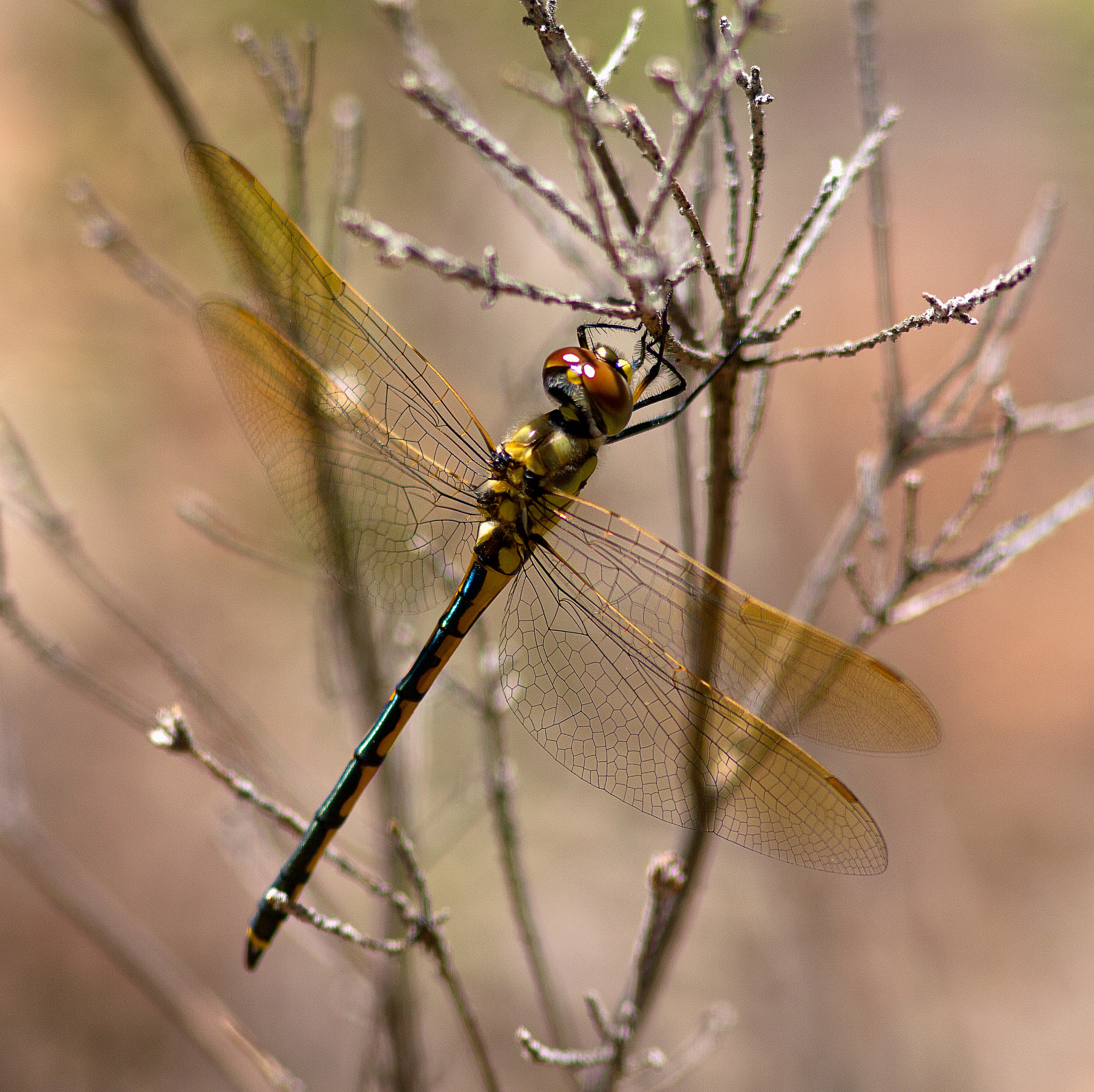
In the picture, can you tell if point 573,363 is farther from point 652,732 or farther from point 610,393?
point 652,732

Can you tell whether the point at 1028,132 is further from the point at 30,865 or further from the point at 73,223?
the point at 30,865

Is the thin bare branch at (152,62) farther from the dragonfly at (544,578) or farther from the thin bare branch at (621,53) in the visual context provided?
the thin bare branch at (621,53)

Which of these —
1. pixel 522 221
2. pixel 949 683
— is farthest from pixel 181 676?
pixel 522 221

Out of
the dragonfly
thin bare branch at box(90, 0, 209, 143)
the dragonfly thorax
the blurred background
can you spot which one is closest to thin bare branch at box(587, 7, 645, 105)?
the dragonfly

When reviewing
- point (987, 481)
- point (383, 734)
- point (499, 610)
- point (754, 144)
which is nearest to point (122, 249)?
point (383, 734)

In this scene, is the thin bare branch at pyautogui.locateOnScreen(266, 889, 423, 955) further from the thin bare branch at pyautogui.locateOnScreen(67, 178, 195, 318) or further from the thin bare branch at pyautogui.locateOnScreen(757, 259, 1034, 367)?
the thin bare branch at pyautogui.locateOnScreen(67, 178, 195, 318)

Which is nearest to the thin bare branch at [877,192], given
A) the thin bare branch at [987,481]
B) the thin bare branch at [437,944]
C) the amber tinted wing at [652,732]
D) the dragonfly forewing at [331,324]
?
the thin bare branch at [987,481]
